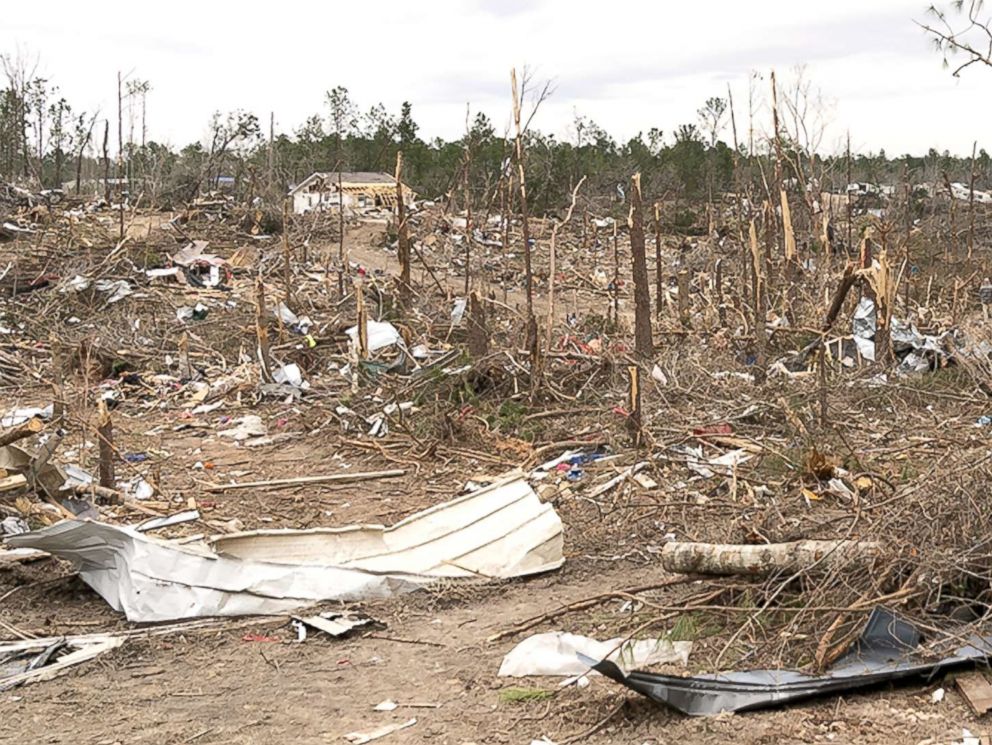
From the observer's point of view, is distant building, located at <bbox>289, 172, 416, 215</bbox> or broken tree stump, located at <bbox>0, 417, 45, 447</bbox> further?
distant building, located at <bbox>289, 172, 416, 215</bbox>

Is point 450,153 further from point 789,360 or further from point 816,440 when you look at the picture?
point 816,440

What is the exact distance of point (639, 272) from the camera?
9000mm

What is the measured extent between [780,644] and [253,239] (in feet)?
59.7

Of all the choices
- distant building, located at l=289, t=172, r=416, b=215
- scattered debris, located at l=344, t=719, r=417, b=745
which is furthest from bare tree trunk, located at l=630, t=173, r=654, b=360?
distant building, located at l=289, t=172, r=416, b=215

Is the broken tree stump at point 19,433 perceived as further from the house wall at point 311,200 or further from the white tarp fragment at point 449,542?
the house wall at point 311,200

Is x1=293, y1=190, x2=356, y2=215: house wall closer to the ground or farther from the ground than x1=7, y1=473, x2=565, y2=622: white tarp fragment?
farther from the ground

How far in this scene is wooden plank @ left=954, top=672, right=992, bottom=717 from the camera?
3.16m

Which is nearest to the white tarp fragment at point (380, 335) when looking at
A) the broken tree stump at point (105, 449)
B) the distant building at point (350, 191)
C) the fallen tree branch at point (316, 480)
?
the fallen tree branch at point (316, 480)

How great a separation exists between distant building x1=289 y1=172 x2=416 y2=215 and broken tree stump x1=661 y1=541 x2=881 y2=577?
22.5 metres

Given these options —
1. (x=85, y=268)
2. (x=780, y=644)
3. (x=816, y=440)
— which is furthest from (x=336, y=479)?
(x=85, y=268)

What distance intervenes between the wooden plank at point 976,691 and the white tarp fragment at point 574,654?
3.36 ft

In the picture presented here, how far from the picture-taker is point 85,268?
15781 mm

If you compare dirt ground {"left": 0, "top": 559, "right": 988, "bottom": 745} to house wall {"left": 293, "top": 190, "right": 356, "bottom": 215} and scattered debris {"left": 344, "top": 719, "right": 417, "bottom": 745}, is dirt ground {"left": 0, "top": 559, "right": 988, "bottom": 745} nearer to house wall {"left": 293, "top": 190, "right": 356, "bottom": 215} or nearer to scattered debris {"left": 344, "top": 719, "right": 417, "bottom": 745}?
scattered debris {"left": 344, "top": 719, "right": 417, "bottom": 745}

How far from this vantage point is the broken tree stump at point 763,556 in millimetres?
3969
